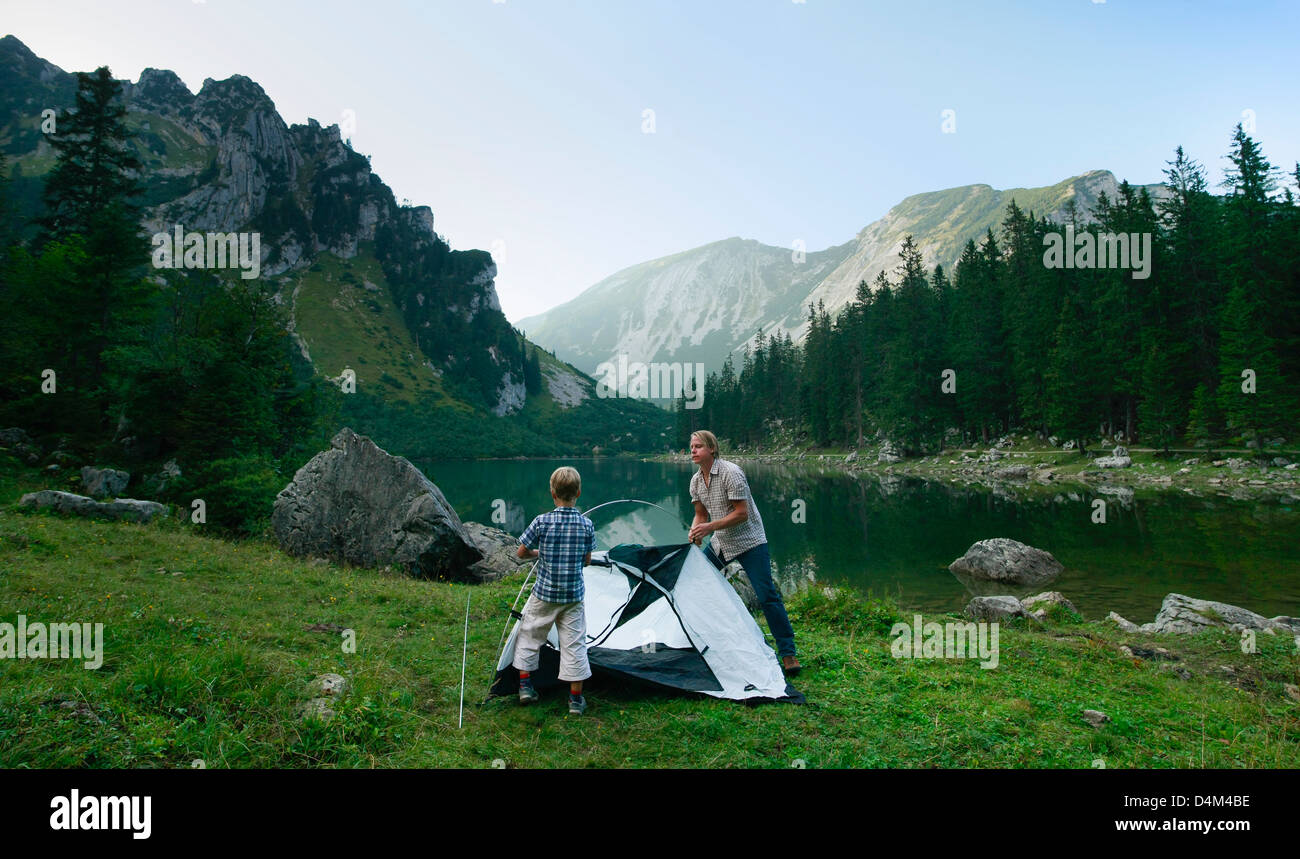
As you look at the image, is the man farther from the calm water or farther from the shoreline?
the shoreline

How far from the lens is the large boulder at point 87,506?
12852mm

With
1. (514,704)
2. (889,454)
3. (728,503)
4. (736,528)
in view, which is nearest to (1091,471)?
(889,454)

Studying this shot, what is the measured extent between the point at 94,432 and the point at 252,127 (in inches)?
6077

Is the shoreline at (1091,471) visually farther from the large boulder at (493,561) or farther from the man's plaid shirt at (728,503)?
the large boulder at (493,561)

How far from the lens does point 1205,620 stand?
30.8 ft

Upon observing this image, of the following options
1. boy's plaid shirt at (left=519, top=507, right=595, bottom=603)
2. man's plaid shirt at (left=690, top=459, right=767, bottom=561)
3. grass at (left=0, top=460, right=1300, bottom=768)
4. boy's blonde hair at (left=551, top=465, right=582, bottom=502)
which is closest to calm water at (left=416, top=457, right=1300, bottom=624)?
grass at (left=0, top=460, right=1300, bottom=768)

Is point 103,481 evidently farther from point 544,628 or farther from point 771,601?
point 771,601

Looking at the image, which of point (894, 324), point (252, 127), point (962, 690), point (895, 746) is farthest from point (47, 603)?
point (252, 127)

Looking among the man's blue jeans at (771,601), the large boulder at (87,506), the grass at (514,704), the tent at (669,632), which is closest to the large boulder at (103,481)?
the large boulder at (87,506)

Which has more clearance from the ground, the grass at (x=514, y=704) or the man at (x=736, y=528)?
the man at (x=736, y=528)

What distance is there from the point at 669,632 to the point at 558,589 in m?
1.85

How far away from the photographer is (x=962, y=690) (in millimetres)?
5977

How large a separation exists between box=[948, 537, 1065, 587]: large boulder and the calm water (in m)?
0.43

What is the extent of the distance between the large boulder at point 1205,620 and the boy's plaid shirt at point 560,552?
10.2 metres
